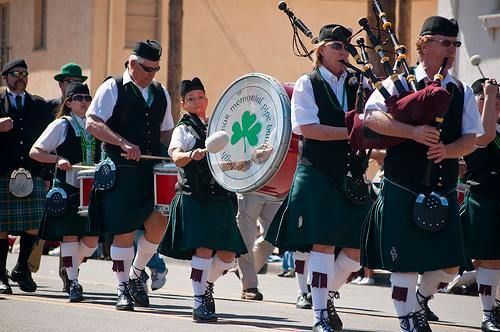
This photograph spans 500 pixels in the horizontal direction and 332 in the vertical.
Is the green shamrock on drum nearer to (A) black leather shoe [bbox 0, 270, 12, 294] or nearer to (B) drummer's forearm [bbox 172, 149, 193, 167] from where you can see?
(B) drummer's forearm [bbox 172, 149, 193, 167]

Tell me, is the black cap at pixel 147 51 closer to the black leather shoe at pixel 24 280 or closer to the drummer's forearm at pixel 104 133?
the drummer's forearm at pixel 104 133

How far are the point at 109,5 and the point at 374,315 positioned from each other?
20.1 m

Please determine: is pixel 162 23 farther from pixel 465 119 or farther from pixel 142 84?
pixel 465 119

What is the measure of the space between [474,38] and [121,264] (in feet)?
29.5

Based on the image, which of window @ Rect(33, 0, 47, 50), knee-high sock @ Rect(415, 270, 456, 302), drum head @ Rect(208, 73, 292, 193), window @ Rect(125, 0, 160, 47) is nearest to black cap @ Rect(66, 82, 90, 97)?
drum head @ Rect(208, 73, 292, 193)

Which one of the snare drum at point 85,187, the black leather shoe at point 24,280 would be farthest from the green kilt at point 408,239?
the black leather shoe at point 24,280

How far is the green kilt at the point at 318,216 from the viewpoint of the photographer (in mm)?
8898

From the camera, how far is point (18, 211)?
12.8 m

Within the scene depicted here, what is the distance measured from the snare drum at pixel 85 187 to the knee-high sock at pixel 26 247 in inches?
58.5

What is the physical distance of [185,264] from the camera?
19734 mm

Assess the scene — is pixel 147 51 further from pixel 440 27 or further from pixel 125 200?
pixel 440 27

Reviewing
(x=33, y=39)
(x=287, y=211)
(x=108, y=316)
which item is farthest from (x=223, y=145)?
Answer: (x=33, y=39)

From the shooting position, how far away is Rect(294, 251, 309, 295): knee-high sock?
37.2 feet

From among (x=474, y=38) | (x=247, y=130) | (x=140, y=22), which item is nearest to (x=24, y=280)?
(x=247, y=130)
